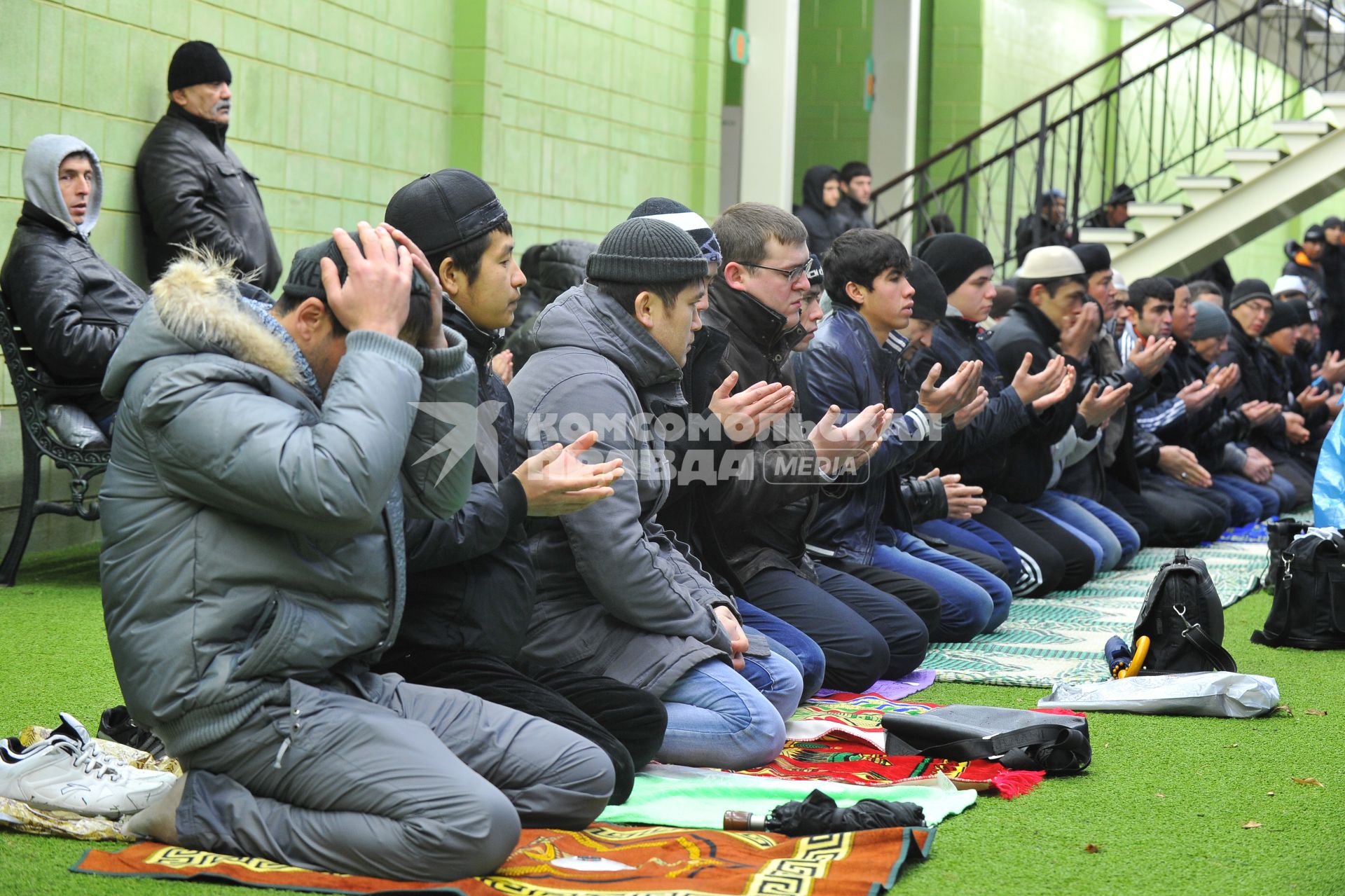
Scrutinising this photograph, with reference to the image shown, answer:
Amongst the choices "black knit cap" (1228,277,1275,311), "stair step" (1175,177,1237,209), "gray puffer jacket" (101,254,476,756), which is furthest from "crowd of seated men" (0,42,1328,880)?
"stair step" (1175,177,1237,209)

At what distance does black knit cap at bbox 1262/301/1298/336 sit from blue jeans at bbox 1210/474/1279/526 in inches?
67.7

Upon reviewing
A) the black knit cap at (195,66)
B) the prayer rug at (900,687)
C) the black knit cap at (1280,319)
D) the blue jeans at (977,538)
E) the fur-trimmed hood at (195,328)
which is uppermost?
the black knit cap at (195,66)

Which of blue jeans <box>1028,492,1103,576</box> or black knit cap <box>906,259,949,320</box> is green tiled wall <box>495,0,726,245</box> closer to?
blue jeans <box>1028,492,1103,576</box>

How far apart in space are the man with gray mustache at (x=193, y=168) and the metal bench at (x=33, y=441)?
967 millimetres

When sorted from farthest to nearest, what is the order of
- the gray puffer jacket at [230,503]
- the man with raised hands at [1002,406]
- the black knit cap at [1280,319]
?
the black knit cap at [1280,319] → the man with raised hands at [1002,406] → the gray puffer jacket at [230,503]

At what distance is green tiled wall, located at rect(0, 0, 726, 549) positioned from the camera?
6309 mm

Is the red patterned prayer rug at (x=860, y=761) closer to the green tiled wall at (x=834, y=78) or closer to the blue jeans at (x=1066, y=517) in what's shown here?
the blue jeans at (x=1066, y=517)

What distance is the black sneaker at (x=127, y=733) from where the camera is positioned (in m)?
3.28

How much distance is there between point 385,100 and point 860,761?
5.87m

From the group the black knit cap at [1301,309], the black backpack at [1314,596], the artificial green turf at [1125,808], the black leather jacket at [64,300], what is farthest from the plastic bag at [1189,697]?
the black knit cap at [1301,309]

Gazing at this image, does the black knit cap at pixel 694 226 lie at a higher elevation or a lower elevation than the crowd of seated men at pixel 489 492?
higher

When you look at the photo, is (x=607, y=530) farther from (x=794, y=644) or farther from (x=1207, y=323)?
(x=1207, y=323)

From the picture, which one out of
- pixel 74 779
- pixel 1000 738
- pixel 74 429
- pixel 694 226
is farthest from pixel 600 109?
pixel 74 779

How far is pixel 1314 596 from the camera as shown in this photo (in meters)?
5.44
